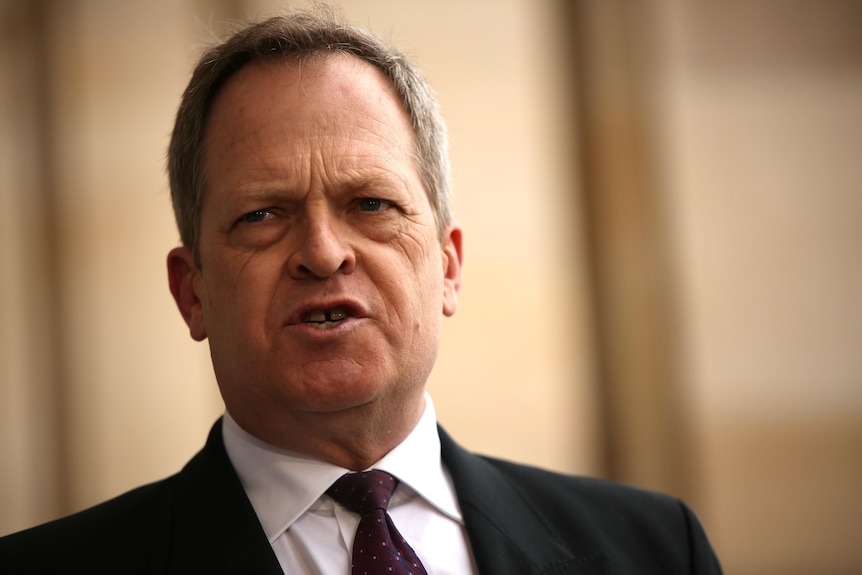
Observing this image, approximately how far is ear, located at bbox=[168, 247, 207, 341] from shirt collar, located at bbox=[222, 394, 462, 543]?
18 cm

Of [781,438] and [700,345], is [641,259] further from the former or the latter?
[781,438]

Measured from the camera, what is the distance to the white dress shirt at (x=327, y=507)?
4.92 feet

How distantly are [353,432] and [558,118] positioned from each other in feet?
9.17

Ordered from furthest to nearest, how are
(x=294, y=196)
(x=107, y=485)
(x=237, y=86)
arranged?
(x=107, y=485) < (x=237, y=86) < (x=294, y=196)

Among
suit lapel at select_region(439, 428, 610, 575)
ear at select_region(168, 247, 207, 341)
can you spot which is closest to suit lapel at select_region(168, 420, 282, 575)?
ear at select_region(168, 247, 207, 341)

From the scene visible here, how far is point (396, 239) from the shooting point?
5.20 ft

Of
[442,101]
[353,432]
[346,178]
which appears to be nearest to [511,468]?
[353,432]

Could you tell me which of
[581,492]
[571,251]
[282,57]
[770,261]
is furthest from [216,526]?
[770,261]

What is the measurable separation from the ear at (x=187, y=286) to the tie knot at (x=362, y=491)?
394 millimetres

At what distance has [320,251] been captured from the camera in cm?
146

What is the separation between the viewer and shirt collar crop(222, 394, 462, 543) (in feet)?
5.01

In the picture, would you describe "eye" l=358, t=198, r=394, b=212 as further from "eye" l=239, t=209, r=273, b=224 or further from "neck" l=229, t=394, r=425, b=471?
"neck" l=229, t=394, r=425, b=471

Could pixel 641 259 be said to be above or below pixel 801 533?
above

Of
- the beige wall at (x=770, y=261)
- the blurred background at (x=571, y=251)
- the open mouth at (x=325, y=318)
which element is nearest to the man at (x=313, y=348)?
the open mouth at (x=325, y=318)
